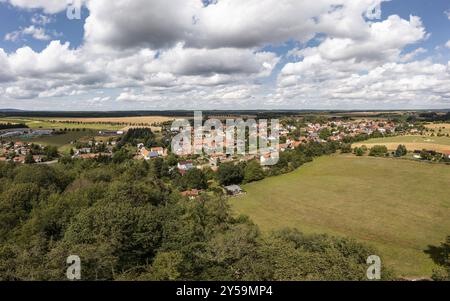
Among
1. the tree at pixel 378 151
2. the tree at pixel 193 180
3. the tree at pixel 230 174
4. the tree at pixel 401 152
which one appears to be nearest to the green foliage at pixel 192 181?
the tree at pixel 193 180

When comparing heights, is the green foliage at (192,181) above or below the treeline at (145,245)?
below

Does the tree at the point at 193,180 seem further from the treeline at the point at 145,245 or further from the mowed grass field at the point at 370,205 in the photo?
the treeline at the point at 145,245

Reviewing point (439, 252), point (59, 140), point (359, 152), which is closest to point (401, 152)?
point (359, 152)

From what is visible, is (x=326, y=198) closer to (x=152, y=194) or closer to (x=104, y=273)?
(x=152, y=194)

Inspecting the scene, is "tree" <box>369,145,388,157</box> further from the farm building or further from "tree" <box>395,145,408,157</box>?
the farm building

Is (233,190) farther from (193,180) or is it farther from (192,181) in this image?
(192,181)

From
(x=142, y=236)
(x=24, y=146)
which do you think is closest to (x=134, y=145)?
(x=24, y=146)
